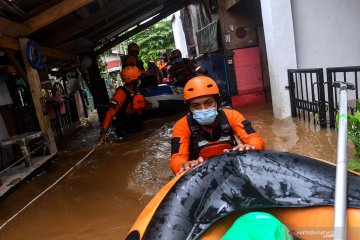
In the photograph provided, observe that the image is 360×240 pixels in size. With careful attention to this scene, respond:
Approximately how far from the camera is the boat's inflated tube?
158cm

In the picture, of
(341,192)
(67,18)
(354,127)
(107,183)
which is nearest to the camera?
(341,192)

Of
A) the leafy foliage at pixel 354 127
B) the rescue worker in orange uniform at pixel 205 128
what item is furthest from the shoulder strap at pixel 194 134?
the leafy foliage at pixel 354 127

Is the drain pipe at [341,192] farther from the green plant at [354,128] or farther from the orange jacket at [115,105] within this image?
the orange jacket at [115,105]

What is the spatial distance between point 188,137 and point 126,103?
4.71 metres

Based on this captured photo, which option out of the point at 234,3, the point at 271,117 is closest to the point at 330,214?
the point at 271,117

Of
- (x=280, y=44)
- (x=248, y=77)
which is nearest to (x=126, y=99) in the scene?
(x=280, y=44)

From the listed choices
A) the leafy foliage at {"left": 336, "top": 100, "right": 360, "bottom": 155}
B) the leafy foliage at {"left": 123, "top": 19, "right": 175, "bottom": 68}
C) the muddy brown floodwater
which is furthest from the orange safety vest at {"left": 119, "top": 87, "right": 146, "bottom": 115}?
the leafy foliage at {"left": 123, "top": 19, "right": 175, "bottom": 68}

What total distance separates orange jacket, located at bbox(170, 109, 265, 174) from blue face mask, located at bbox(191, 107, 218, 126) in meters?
0.17

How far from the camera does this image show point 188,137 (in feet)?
9.60

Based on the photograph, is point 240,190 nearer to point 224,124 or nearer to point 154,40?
point 224,124

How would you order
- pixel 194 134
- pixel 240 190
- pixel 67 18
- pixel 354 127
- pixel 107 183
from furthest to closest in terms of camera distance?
pixel 67 18
pixel 107 183
pixel 354 127
pixel 194 134
pixel 240 190

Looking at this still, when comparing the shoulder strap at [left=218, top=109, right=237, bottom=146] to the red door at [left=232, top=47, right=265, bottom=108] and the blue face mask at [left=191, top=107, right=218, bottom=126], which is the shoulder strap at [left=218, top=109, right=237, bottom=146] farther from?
the red door at [left=232, top=47, right=265, bottom=108]

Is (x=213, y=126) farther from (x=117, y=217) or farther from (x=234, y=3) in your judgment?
(x=234, y=3)

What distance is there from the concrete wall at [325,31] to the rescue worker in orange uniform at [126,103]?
363 cm
